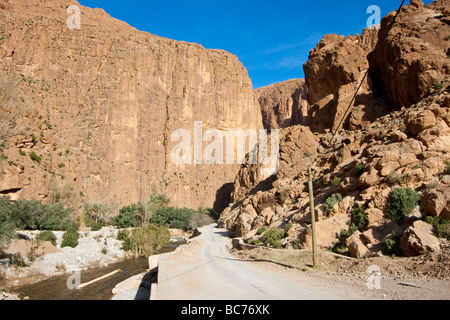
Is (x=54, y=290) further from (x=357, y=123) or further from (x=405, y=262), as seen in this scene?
(x=357, y=123)

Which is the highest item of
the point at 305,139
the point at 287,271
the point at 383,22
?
the point at 383,22

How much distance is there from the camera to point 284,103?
5566 inches

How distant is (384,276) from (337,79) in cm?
2978

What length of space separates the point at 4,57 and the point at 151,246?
207ft

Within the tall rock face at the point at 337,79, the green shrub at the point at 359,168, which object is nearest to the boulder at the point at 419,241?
the green shrub at the point at 359,168

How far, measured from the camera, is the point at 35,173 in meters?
44.2

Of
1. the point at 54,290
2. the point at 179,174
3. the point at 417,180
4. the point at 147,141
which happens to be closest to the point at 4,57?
the point at 147,141

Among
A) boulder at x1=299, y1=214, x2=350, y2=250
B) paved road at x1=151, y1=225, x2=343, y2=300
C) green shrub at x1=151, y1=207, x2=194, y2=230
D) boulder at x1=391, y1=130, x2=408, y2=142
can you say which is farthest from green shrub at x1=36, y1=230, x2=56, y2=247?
green shrub at x1=151, y1=207, x2=194, y2=230

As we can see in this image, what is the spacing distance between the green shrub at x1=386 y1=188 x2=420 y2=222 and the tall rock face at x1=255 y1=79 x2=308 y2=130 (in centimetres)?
11007

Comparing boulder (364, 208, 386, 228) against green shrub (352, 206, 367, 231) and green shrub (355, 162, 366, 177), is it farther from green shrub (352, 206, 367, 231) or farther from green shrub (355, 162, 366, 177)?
green shrub (355, 162, 366, 177)

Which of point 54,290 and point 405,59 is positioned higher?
point 405,59

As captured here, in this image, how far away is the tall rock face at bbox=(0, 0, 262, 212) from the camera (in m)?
74.4

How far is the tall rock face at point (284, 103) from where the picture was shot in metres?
129

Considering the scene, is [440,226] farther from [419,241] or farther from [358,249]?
[358,249]
